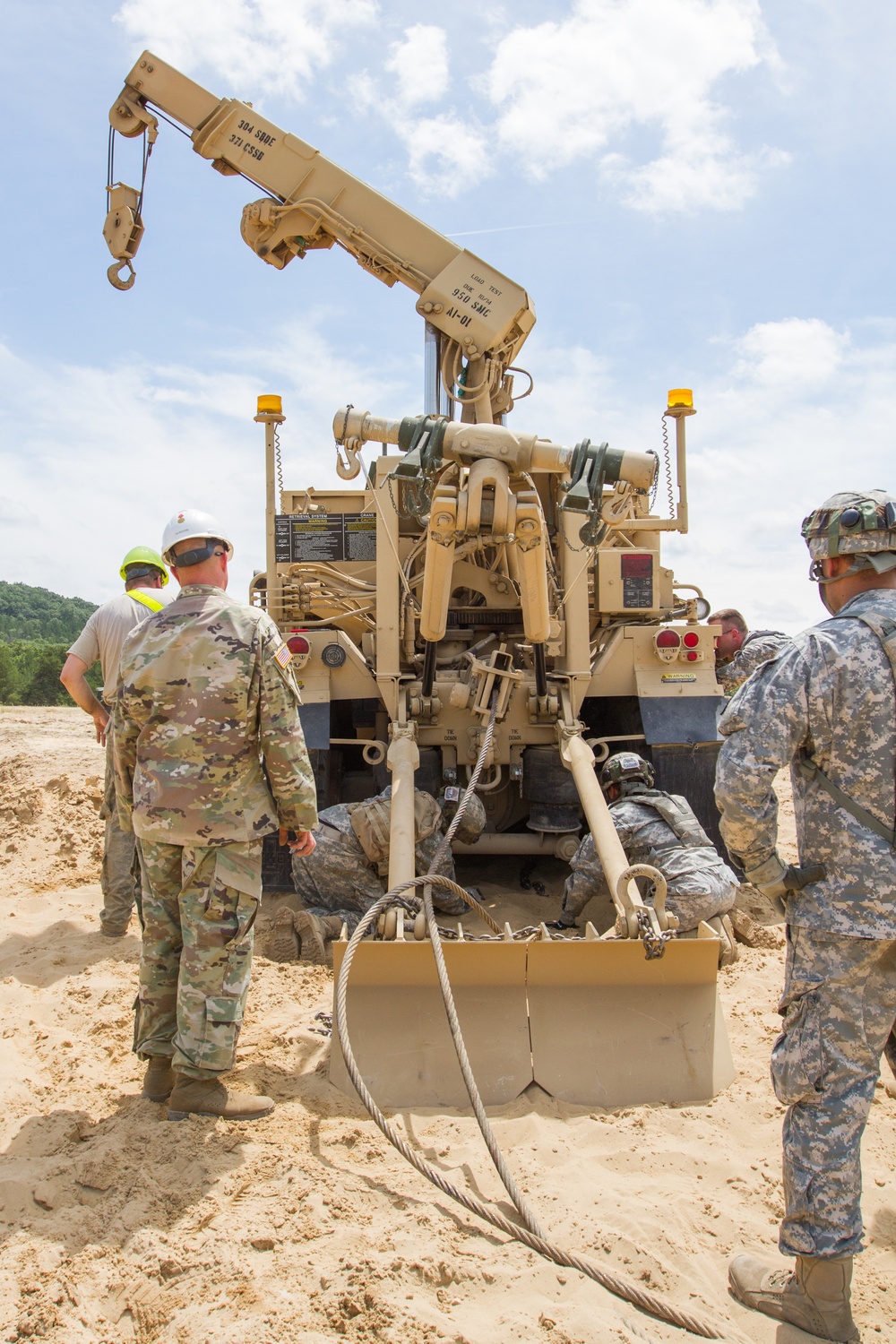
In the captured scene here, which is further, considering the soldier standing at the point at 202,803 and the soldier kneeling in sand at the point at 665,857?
the soldier kneeling in sand at the point at 665,857

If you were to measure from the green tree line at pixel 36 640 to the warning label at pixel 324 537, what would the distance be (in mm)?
8390

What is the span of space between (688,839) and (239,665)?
2.32m

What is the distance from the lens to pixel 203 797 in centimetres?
306

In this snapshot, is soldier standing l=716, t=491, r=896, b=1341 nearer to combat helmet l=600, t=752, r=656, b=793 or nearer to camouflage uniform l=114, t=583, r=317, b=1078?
camouflage uniform l=114, t=583, r=317, b=1078

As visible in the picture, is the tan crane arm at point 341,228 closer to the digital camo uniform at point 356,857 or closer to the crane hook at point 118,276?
the crane hook at point 118,276

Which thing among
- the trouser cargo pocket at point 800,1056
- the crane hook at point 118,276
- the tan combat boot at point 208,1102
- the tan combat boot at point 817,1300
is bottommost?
the tan combat boot at point 817,1300

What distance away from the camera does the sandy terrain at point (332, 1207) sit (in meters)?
2.15

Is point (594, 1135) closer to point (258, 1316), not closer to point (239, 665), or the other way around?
point (258, 1316)

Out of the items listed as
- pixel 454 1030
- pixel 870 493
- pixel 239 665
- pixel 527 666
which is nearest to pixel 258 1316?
pixel 454 1030

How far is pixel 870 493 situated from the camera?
241 centimetres

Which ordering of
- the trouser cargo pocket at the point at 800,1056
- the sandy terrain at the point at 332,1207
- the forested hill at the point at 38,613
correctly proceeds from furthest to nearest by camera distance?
the forested hill at the point at 38,613, the trouser cargo pocket at the point at 800,1056, the sandy terrain at the point at 332,1207

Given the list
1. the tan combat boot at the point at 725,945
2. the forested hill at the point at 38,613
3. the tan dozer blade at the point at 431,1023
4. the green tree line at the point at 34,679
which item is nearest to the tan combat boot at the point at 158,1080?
the tan dozer blade at the point at 431,1023

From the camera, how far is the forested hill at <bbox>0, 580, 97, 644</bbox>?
5162 centimetres

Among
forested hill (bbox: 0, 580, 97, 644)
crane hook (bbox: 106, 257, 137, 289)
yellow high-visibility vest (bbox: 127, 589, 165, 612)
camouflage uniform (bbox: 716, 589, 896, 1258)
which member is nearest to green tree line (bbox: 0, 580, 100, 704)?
forested hill (bbox: 0, 580, 97, 644)
